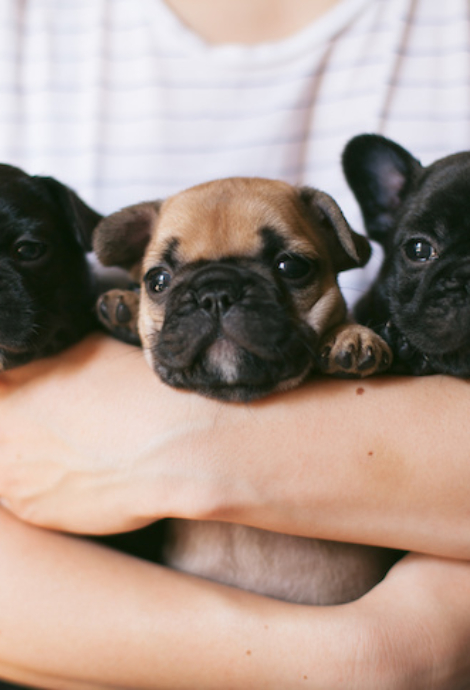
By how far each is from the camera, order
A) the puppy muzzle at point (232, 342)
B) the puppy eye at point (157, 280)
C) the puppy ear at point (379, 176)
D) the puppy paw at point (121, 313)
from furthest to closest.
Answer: the puppy ear at point (379, 176) → the puppy paw at point (121, 313) → the puppy eye at point (157, 280) → the puppy muzzle at point (232, 342)

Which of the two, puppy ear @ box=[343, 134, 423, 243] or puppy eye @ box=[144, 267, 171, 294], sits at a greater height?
puppy ear @ box=[343, 134, 423, 243]

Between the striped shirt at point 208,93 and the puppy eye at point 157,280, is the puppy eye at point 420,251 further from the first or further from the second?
the puppy eye at point 157,280

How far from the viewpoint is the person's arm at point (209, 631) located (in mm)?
1399

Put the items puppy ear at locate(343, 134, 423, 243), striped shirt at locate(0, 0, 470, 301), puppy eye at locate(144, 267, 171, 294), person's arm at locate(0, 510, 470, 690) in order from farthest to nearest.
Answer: striped shirt at locate(0, 0, 470, 301), puppy ear at locate(343, 134, 423, 243), puppy eye at locate(144, 267, 171, 294), person's arm at locate(0, 510, 470, 690)

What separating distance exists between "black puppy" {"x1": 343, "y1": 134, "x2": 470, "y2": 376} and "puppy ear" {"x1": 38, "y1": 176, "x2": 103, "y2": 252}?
852mm

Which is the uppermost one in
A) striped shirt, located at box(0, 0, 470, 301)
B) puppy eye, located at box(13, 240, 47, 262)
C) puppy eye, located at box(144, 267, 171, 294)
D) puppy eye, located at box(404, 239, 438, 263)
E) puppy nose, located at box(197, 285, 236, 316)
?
striped shirt, located at box(0, 0, 470, 301)

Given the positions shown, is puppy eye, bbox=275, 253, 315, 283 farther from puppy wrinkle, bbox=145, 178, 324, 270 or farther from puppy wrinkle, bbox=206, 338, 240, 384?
puppy wrinkle, bbox=206, 338, 240, 384

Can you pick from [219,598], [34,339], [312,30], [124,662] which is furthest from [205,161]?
[124,662]

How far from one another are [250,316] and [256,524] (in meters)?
0.50

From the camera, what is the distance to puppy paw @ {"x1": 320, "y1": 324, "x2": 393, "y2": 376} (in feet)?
5.33

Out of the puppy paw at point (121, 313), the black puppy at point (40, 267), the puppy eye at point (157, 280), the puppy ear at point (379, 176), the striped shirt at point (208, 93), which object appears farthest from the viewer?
the striped shirt at point (208, 93)

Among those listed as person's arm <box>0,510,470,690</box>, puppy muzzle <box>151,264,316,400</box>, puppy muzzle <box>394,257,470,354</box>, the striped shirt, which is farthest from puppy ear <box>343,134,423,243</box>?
person's arm <box>0,510,470,690</box>

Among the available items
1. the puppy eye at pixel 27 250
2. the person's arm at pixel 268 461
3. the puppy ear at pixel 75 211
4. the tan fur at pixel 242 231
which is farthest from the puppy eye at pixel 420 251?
the puppy eye at pixel 27 250

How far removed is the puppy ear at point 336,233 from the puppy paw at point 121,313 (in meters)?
0.62
